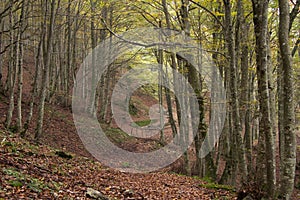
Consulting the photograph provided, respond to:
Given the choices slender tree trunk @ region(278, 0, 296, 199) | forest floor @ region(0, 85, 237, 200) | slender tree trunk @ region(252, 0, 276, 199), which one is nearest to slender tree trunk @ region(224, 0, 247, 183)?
forest floor @ region(0, 85, 237, 200)

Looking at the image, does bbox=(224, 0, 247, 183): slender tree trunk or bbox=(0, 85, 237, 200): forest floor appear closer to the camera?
bbox=(0, 85, 237, 200): forest floor

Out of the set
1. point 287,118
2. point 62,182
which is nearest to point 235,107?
point 287,118

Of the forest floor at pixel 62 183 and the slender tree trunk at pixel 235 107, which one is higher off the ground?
the slender tree trunk at pixel 235 107

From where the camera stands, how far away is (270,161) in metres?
5.24

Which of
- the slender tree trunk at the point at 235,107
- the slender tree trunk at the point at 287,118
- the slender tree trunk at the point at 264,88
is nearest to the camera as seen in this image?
the slender tree trunk at the point at 264,88

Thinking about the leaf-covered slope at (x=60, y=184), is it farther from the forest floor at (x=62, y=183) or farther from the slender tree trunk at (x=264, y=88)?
the slender tree trunk at (x=264, y=88)

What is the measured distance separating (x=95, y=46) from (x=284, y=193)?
14.8 m

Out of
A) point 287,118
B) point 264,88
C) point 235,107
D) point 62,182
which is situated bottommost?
point 62,182

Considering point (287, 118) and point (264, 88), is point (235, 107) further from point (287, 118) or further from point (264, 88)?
point (264, 88)

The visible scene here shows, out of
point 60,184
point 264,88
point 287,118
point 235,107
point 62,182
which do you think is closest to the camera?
point 264,88

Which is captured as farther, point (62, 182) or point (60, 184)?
point (62, 182)

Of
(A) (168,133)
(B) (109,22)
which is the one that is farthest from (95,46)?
(A) (168,133)

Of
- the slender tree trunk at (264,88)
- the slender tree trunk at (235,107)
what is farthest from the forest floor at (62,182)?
the slender tree trunk at (264,88)

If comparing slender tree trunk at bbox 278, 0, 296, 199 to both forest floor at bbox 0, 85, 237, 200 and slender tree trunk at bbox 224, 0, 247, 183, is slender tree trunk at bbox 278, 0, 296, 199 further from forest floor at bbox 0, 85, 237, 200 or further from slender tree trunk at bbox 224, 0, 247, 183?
forest floor at bbox 0, 85, 237, 200
